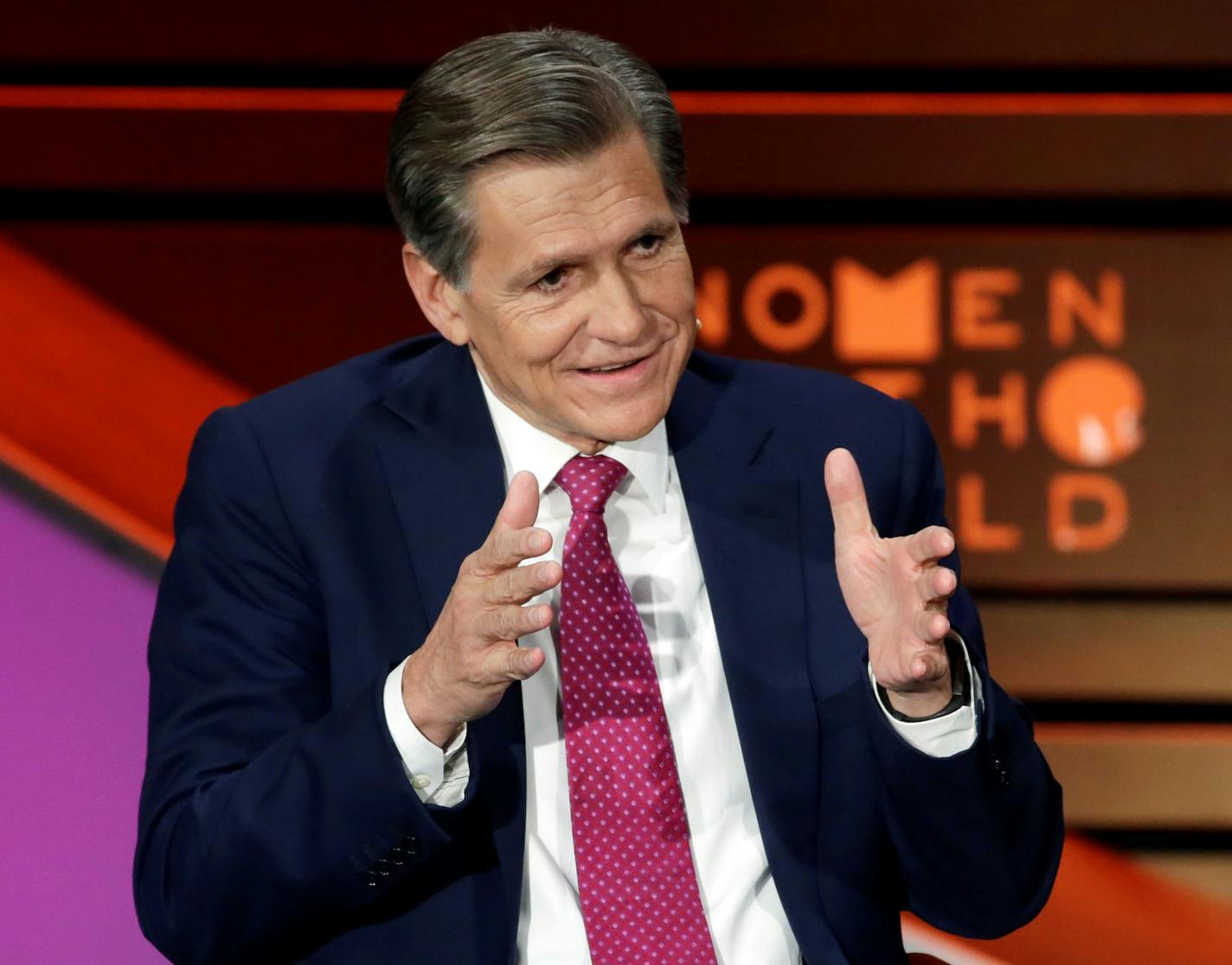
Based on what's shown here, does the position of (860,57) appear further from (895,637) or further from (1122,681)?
(895,637)

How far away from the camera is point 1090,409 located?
8.55 ft

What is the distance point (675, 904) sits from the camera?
162 cm

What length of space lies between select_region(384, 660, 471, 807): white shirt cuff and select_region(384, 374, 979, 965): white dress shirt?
0.14 m

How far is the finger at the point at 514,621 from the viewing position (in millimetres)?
1351

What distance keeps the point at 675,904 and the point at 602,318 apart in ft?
1.90

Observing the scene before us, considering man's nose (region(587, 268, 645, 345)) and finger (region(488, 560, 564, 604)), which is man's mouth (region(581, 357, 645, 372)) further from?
finger (region(488, 560, 564, 604))

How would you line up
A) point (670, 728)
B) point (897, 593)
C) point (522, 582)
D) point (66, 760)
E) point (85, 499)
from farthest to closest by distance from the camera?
point (85, 499), point (66, 760), point (670, 728), point (897, 593), point (522, 582)

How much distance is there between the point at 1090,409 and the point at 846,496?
1217mm

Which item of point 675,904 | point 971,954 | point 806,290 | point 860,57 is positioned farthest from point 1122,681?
point 675,904

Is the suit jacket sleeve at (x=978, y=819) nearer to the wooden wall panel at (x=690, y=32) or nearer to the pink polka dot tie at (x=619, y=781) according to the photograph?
the pink polka dot tie at (x=619, y=781)

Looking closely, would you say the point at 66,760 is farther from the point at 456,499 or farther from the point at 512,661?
the point at 512,661

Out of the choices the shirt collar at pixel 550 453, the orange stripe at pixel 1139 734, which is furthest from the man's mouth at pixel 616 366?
the orange stripe at pixel 1139 734

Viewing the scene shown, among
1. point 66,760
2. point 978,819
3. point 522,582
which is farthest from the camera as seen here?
point 66,760

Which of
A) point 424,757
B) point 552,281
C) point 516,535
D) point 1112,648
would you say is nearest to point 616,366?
point 552,281
